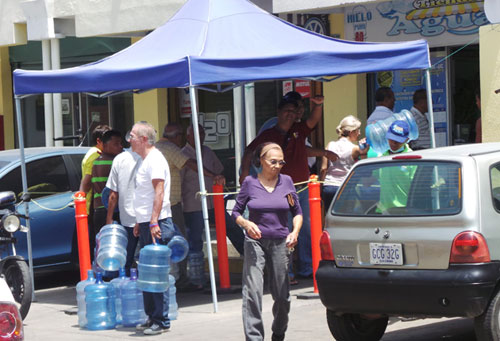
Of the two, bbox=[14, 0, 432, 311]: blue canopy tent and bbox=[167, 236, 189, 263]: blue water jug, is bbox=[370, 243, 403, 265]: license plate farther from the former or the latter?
bbox=[167, 236, 189, 263]: blue water jug

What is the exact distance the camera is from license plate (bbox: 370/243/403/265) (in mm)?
7320

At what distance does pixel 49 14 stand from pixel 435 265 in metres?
13.1

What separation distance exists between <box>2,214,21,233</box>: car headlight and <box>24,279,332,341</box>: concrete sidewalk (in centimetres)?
98

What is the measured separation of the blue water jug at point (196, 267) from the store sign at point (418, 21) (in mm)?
4803

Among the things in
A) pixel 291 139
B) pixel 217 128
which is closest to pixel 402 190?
pixel 291 139

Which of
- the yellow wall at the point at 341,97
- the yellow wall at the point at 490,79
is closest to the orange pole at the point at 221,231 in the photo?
the yellow wall at the point at 490,79

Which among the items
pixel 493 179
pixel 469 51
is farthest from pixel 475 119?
pixel 493 179

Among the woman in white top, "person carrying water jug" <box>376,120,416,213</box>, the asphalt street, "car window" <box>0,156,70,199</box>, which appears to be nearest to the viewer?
"person carrying water jug" <box>376,120,416,213</box>

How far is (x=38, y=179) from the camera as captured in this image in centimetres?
1230

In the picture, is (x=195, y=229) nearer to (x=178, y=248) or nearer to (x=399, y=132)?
(x=178, y=248)

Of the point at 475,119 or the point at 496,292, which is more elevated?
the point at 475,119

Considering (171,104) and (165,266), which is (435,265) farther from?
(171,104)

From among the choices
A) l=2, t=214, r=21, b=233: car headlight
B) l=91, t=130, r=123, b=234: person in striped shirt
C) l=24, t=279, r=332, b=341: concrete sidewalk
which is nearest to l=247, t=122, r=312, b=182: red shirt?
l=24, t=279, r=332, b=341: concrete sidewalk

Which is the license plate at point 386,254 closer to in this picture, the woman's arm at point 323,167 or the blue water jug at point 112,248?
the blue water jug at point 112,248
